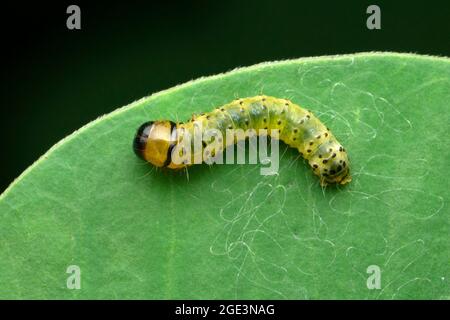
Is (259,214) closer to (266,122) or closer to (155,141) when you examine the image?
(266,122)

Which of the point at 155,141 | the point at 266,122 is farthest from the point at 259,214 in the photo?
the point at 155,141

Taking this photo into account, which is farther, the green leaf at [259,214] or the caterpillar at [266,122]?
the caterpillar at [266,122]

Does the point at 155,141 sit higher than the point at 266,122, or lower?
lower

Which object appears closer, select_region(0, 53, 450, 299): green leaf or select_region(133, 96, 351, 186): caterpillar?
select_region(0, 53, 450, 299): green leaf
